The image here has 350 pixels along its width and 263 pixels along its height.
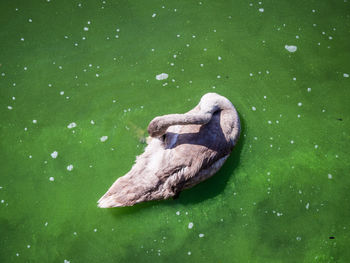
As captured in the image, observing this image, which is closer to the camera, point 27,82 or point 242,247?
point 242,247

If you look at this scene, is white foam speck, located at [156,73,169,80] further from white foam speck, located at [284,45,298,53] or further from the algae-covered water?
white foam speck, located at [284,45,298,53]

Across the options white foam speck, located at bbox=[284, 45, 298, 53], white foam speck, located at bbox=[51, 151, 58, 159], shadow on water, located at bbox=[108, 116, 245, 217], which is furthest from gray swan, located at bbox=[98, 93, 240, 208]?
white foam speck, located at bbox=[284, 45, 298, 53]

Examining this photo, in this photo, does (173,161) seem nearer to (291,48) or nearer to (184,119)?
(184,119)

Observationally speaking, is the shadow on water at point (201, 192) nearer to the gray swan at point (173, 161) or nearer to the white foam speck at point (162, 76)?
the gray swan at point (173, 161)

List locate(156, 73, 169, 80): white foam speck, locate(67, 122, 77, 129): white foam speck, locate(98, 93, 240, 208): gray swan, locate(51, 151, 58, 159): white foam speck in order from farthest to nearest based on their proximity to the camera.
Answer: locate(156, 73, 169, 80): white foam speck → locate(67, 122, 77, 129): white foam speck → locate(51, 151, 58, 159): white foam speck → locate(98, 93, 240, 208): gray swan

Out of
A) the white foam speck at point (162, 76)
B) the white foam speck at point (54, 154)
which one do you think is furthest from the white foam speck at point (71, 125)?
the white foam speck at point (162, 76)

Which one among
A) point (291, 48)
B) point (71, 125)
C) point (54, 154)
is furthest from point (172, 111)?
point (291, 48)

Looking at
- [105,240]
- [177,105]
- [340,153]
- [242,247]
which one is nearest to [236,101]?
[177,105]

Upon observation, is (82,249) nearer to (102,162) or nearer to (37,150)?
(102,162)
